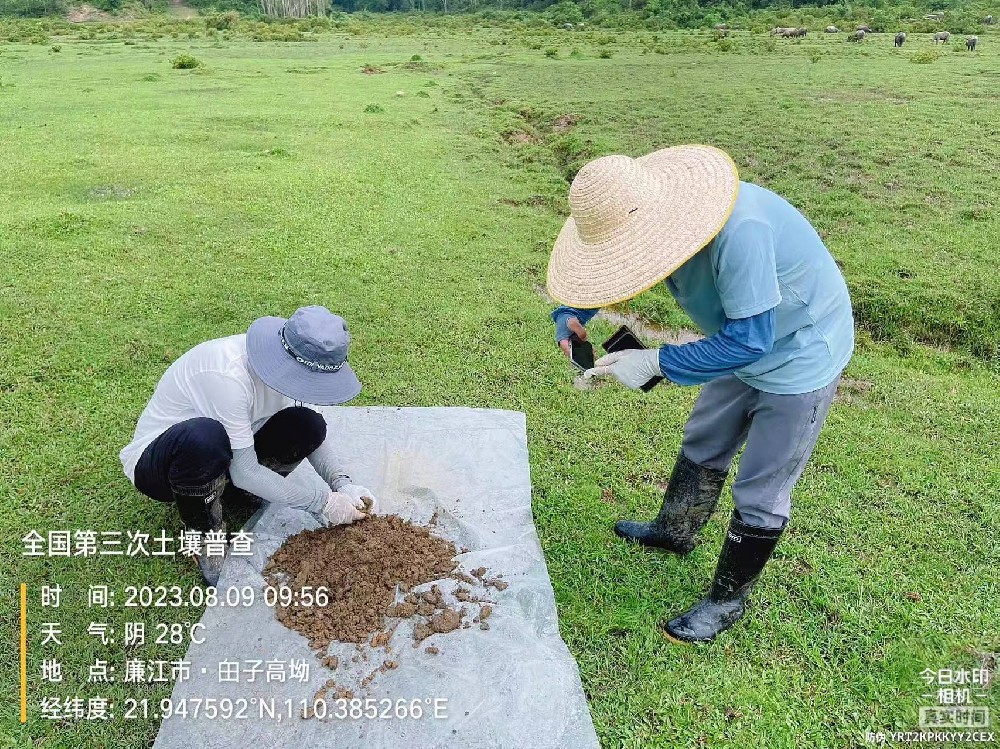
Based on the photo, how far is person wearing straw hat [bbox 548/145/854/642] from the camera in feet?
6.73

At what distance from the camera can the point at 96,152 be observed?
9359mm

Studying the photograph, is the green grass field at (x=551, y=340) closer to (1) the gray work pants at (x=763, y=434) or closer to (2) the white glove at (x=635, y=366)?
(1) the gray work pants at (x=763, y=434)

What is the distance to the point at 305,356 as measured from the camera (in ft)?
8.02

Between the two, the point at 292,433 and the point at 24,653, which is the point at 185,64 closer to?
the point at 292,433

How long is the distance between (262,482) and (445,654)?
0.95 meters

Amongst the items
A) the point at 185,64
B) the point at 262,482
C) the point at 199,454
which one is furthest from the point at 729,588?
the point at 185,64

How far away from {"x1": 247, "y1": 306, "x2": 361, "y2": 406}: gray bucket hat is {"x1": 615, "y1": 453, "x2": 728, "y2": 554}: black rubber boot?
147cm

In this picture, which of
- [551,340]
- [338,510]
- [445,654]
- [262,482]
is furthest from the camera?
[551,340]

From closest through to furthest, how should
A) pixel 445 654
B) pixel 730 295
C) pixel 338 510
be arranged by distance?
1. pixel 730 295
2. pixel 445 654
3. pixel 338 510

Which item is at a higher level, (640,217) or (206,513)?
(640,217)

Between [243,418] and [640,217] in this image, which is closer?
[640,217]

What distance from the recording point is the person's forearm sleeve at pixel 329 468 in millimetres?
3125

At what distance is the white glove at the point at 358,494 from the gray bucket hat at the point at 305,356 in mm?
724

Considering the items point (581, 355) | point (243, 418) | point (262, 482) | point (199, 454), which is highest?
point (581, 355)
